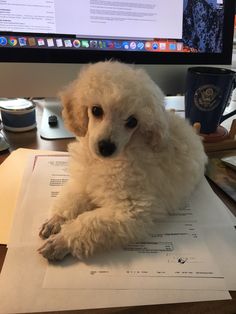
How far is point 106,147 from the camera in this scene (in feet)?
1.53

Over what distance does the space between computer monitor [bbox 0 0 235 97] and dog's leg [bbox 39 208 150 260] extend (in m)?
0.40

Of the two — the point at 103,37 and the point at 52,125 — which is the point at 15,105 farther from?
the point at 103,37

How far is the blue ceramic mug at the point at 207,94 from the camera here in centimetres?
69

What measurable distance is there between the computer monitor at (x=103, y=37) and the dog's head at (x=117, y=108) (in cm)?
23

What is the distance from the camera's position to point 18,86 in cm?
73

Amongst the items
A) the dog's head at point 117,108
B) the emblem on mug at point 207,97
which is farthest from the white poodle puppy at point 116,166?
the emblem on mug at point 207,97

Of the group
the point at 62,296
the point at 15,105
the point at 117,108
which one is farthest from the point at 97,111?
the point at 15,105

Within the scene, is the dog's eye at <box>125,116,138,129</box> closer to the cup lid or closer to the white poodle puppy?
the white poodle puppy

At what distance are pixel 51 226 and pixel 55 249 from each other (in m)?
0.06

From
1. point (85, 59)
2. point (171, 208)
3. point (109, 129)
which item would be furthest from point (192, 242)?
point (85, 59)

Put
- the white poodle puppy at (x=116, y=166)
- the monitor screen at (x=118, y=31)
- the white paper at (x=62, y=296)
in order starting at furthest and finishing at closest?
the monitor screen at (x=118, y=31) < the white poodle puppy at (x=116, y=166) < the white paper at (x=62, y=296)

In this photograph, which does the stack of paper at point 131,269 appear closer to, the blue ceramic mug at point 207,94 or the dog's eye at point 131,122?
the dog's eye at point 131,122

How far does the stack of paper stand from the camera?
1.15 feet

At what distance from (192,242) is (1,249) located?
0.90 feet
